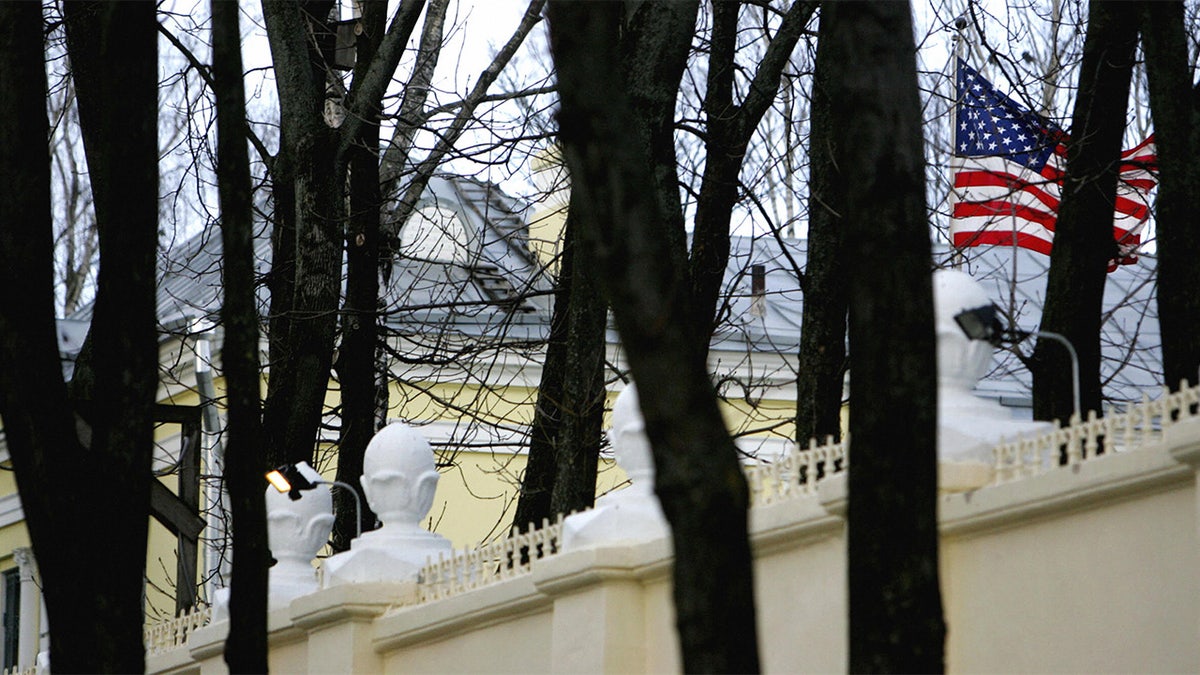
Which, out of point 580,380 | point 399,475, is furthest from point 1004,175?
point 399,475

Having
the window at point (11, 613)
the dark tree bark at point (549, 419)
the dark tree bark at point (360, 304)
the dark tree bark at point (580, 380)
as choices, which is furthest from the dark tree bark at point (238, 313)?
the window at point (11, 613)

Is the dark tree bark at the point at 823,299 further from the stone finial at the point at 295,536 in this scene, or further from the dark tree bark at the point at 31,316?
the dark tree bark at the point at 31,316

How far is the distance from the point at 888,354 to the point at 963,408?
1.70 m

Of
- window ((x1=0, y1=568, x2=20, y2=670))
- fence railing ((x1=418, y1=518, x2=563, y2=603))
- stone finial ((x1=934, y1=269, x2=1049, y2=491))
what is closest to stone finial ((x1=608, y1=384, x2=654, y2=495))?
fence railing ((x1=418, y1=518, x2=563, y2=603))

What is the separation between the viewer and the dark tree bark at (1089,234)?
10.6 meters

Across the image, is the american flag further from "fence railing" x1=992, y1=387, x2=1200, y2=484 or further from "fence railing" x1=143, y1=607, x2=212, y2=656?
"fence railing" x1=992, y1=387, x2=1200, y2=484

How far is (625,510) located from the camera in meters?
8.79

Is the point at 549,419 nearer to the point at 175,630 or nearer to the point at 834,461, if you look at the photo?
the point at 175,630

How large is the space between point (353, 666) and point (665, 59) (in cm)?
422

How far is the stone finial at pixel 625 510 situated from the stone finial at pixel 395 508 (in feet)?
5.27

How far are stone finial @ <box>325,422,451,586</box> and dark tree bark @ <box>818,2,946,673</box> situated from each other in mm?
4670

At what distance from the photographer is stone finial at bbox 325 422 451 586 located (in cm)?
1031

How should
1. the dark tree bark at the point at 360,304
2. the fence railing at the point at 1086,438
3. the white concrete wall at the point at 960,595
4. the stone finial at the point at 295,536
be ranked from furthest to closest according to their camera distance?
1. the dark tree bark at the point at 360,304
2. the stone finial at the point at 295,536
3. the white concrete wall at the point at 960,595
4. the fence railing at the point at 1086,438

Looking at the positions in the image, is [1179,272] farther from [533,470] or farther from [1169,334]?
[533,470]
